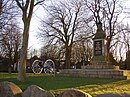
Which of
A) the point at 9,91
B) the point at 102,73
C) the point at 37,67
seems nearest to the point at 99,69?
the point at 102,73

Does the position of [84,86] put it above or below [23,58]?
below

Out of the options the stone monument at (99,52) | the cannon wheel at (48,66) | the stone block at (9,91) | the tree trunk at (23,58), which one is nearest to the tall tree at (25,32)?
the tree trunk at (23,58)

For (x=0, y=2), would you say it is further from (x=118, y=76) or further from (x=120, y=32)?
(x=120, y=32)

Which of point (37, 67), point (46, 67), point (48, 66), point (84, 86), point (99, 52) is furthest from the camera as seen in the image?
point (37, 67)

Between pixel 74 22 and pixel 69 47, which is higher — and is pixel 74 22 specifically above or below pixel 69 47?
above

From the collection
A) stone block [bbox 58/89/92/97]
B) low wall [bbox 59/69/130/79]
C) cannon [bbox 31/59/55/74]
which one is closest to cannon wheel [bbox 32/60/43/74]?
cannon [bbox 31/59/55/74]

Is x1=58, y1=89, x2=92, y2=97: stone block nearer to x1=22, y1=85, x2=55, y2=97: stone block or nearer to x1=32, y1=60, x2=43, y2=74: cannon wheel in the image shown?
x1=22, y1=85, x2=55, y2=97: stone block

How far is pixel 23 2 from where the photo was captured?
1730cm

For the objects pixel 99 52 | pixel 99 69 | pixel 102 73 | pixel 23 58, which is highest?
pixel 99 52

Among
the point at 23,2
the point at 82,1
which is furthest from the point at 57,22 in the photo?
the point at 23,2

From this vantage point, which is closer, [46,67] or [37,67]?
[46,67]

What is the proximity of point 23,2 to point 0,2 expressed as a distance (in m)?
10.7

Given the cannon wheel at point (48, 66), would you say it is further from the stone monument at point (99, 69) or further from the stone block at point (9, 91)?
the stone block at point (9, 91)

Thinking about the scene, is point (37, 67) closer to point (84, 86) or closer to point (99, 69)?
point (99, 69)
